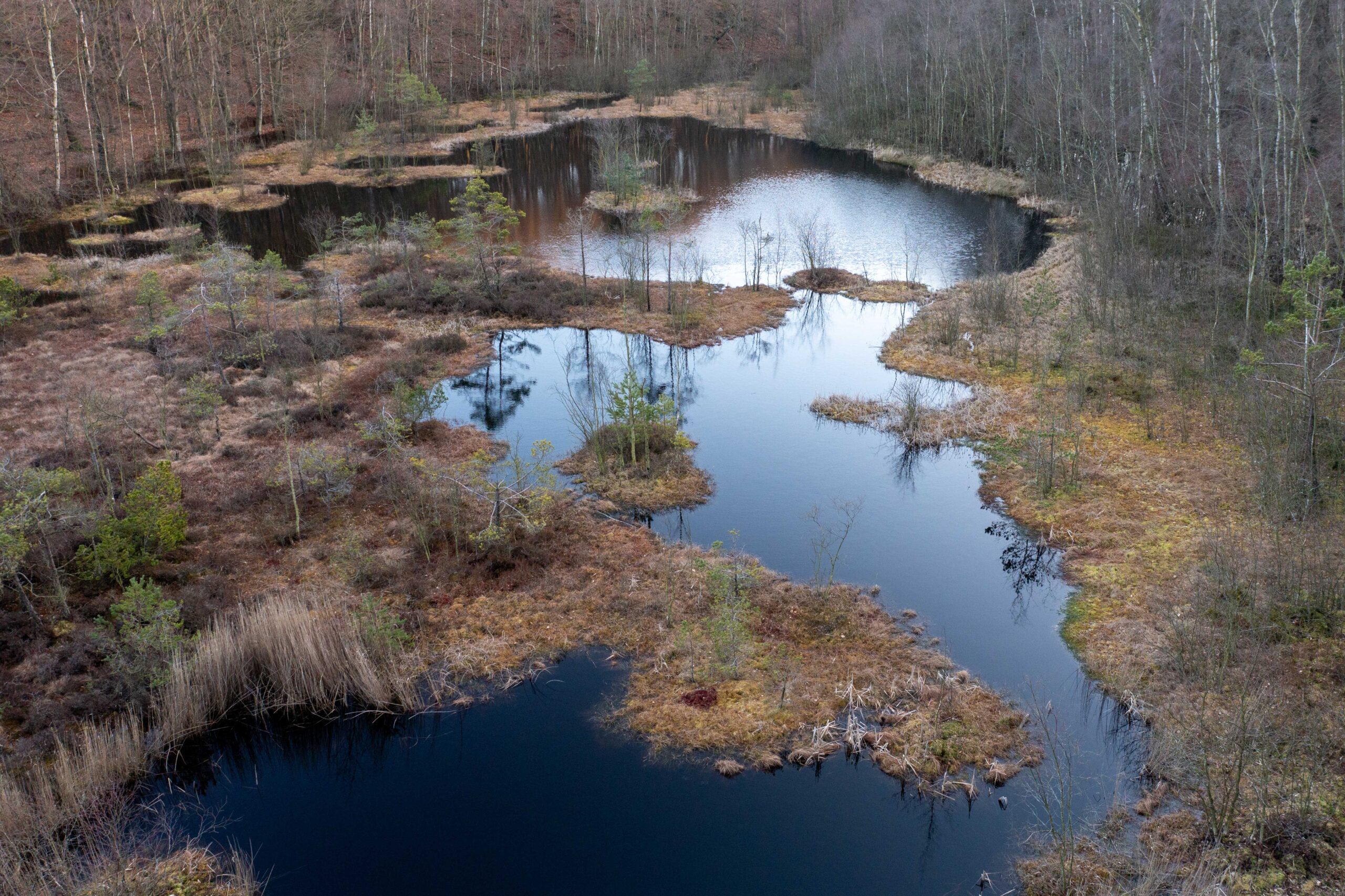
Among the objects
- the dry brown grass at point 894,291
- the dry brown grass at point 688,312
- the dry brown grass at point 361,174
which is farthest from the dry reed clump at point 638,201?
the dry brown grass at point 894,291

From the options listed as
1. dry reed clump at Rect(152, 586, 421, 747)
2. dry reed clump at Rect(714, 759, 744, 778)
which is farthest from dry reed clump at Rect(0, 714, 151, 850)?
dry reed clump at Rect(714, 759, 744, 778)

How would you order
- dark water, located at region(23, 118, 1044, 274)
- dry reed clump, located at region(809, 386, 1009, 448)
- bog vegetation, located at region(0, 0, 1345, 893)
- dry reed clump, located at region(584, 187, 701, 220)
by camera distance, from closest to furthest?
bog vegetation, located at region(0, 0, 1345, 893)
dry reed clump, located at region(809, 386, 1009, 448)
dark water, located at region(23, 118, 1044, 274)
dry reed clump, located at region(584, 187, 701, 220)

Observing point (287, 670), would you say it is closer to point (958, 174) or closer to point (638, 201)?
point (638, 201)

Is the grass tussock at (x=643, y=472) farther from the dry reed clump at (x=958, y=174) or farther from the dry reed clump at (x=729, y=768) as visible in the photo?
the dry reed clump at (x=958, y=174)

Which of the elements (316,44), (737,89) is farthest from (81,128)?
(737,89)

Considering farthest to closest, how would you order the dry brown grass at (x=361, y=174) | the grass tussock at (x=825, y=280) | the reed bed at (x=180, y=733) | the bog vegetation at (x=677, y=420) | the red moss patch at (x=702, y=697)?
the dry brown grass at (x=361, y=174)
the grass tussock at (x=825, y=280)
the red moss patch at (x=702, y=697)
the bog vegetation at (x=677, y=420)
the reed bed at (x=180, y=733)

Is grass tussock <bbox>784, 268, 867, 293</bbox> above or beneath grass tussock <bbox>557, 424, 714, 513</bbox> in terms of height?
above

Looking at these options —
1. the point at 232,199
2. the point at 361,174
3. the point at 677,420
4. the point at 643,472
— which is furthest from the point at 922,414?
the point at 361,174

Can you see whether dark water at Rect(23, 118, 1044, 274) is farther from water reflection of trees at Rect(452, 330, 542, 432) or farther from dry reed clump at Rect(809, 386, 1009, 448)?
dry reed clump at Rect(809, 386, 1009, 448)
